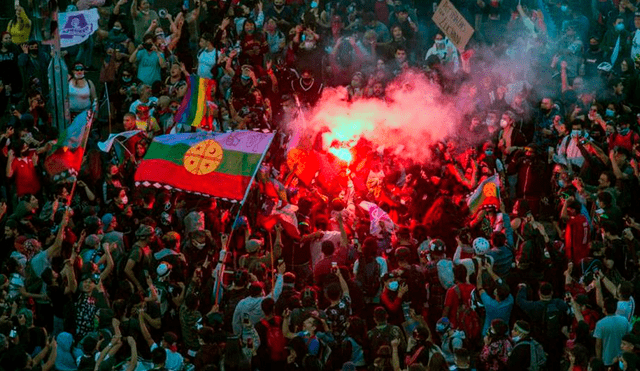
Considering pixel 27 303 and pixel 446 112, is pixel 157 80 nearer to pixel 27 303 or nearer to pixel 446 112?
pixel 446 112

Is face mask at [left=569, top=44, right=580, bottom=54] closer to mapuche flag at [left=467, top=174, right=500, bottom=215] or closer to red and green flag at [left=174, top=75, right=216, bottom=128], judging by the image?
mapuche flag at [left=467, top=174, right=500, bottom=215]

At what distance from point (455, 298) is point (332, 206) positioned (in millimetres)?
3072

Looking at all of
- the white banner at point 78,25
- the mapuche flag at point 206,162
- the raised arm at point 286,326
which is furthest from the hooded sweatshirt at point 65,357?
the white banner at point 78,25

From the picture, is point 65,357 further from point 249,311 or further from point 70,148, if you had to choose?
point 70,148

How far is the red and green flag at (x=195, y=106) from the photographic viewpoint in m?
20.2

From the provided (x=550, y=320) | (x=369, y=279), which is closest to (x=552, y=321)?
(x=550, y=320)

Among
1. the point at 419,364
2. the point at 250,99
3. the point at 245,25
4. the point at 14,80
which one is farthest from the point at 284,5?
the point at 419,364

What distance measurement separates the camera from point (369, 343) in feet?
52.4

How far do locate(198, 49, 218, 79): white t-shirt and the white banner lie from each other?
162cm

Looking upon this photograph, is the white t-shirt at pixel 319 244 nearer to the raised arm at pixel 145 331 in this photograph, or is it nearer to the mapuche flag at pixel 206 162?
the mapuche flag at pixel 206 162

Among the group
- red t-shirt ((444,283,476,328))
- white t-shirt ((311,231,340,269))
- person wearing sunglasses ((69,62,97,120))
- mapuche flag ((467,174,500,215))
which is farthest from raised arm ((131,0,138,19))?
red t-shirt ((444,283,476,328))

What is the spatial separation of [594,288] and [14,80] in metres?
9.41

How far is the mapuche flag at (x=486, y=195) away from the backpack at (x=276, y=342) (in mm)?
4374

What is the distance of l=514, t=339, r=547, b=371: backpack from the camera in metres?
15.6
